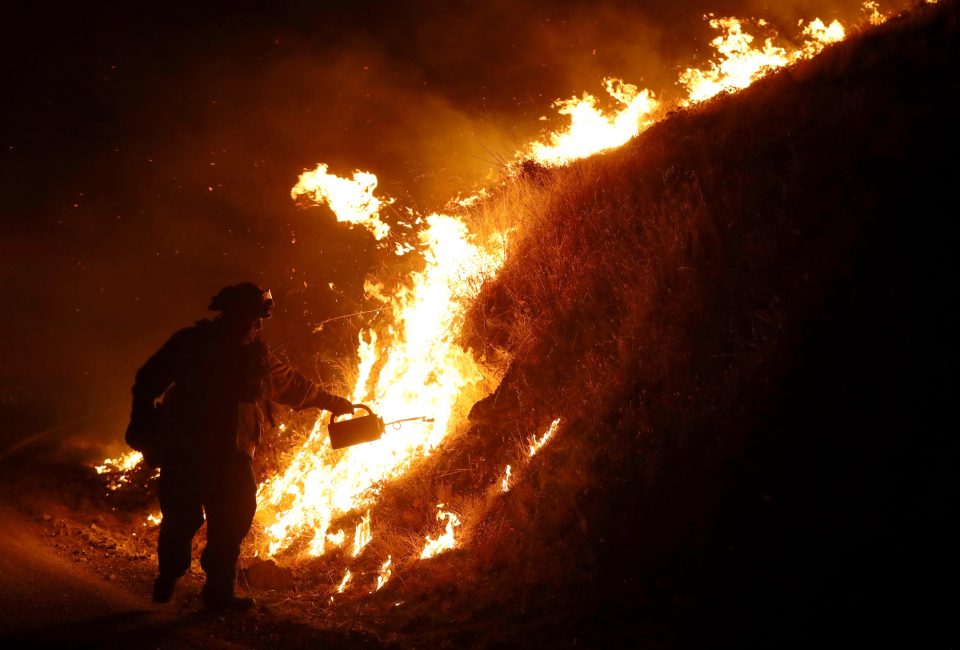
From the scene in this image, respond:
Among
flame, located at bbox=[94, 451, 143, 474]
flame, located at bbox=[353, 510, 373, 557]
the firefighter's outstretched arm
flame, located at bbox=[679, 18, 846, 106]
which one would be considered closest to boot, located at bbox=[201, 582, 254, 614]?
the firefighter's outstretched arm

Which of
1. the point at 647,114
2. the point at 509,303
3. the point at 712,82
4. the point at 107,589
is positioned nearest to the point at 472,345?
the point at 509,303

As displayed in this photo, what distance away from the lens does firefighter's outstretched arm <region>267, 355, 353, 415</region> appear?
15.4 feet

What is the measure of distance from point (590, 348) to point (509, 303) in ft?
6.60

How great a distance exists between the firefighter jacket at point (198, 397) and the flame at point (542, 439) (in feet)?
7.60

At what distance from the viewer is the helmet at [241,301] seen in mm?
4262

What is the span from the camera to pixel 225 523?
407cm

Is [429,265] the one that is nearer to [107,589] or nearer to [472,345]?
[472,345]

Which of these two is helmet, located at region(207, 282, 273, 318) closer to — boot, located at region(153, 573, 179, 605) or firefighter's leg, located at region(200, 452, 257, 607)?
firefighter's leg, located at region(200, 452, 257, 607)

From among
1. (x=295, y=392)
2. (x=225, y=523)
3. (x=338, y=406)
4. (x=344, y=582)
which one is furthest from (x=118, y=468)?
(x=225, y=523)

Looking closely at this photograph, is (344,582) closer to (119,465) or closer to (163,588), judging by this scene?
(163,588)

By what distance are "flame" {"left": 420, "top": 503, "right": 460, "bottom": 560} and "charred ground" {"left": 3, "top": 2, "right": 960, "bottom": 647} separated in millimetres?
204

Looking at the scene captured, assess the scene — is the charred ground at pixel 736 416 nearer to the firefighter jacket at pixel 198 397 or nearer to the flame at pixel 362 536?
the flame at pixel 362 536

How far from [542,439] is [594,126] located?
24.9 feet

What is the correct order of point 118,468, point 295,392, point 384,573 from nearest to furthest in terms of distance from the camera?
point 295,392 < point 384,573 < point 118,468
